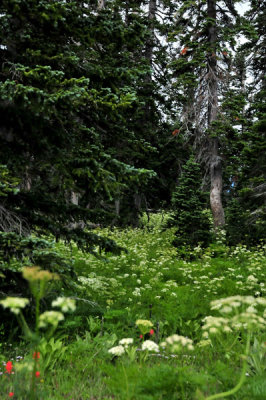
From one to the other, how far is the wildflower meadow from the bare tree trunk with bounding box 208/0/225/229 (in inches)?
254

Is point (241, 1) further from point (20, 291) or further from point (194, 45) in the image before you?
point (20, 291)

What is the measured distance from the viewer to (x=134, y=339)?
453 centimetres

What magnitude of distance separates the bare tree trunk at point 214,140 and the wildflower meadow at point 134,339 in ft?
21.2

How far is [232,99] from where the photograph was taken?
15.2m

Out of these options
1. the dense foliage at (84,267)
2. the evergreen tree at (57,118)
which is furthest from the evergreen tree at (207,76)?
the evergreen tree at (57,118)

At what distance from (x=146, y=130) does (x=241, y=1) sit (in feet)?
25.3

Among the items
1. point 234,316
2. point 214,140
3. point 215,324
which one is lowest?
Result: point 215,324

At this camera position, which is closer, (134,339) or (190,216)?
(134,339)

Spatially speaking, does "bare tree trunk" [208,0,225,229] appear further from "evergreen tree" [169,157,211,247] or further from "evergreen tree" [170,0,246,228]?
"evergreen tree" [169,157,211,247]

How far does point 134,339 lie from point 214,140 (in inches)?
514

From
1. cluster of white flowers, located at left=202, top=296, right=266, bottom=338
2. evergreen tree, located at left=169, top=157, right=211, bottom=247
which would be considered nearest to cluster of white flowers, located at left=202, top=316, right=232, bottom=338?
cluster of white flowers, located at left=202, top=296, right=266, bottom=338

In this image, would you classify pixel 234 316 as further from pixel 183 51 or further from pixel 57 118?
pixel 183 51

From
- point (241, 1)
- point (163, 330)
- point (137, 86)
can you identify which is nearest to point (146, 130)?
point (137, 86)

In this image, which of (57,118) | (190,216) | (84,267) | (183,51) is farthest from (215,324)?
(183,51)
